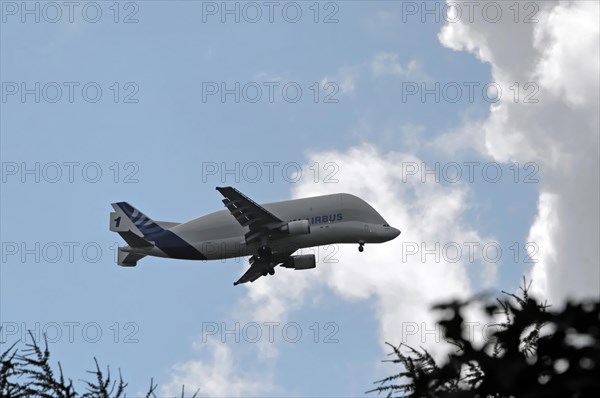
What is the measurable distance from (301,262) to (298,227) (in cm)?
950

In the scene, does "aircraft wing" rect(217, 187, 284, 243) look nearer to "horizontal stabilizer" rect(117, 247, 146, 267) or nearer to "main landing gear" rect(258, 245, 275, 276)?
"main landing gear" rect(258, 245, 275, 276)

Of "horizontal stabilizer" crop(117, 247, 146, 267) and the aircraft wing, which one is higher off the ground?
the aircraft wing

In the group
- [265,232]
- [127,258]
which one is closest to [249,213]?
[265,232]

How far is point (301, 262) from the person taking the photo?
265ft

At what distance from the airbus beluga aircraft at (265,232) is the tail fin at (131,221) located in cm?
122

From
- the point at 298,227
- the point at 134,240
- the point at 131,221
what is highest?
the point at 131,221

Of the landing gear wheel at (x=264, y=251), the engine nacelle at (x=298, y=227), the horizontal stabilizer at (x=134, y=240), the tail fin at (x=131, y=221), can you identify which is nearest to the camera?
the engine nacelle at (x=298, y=227)

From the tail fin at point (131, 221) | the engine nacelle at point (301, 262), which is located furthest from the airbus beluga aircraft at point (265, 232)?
the tail fin at point (131, 221)

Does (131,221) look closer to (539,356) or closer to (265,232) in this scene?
(265,232)

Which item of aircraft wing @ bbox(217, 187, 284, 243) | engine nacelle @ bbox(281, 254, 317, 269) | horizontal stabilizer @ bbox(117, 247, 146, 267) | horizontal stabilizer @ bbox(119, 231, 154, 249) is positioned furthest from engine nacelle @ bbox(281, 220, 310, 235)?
horizontal stabilizer @ bbox(117, 247, 146, 267)

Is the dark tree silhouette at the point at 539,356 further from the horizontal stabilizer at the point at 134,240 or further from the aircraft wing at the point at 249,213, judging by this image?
the horizontal stabilizer at the point at 134,240

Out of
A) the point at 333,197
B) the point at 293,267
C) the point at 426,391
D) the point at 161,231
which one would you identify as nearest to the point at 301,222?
the point at 333,197

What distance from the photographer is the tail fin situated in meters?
81.9

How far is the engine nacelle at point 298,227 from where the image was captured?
236 feet
